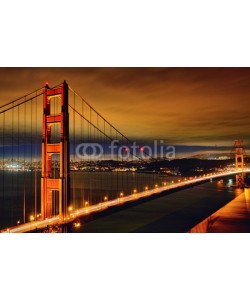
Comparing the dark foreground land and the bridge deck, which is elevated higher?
the bridge deck

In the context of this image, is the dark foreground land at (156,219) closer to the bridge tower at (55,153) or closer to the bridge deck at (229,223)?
the bridge deck at (229,223)

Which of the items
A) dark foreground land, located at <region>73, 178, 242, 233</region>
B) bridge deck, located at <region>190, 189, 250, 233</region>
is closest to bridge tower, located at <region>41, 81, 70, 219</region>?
dark foreground land, located at <region>73, 178, 242, 233</region>

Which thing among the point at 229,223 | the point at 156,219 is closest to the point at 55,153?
the point at 229,223

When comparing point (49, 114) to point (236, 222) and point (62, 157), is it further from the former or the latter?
point (236, 222)

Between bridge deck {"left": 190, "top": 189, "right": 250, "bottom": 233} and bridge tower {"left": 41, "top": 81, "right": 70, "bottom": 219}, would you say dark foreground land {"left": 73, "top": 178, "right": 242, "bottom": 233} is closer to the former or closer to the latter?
bridge deck {"left": 190, "top": 189, "right": 250, "bottom": 233}

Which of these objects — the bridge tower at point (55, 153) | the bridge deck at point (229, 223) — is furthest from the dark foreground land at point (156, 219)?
the bridge tower at point (55, 153)

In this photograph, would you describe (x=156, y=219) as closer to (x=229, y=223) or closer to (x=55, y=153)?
(x=229, y=223)

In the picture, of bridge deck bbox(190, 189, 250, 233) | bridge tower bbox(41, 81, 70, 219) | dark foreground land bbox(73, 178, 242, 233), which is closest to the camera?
bridge tower bbox(41, 81, 70, 219)
